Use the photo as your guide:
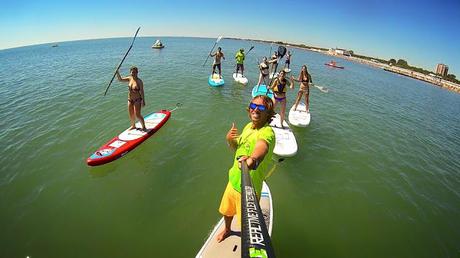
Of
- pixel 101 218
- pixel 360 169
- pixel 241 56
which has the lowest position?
pixel 101 218

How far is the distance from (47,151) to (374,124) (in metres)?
18.8

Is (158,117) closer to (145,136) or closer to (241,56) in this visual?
(145,136)

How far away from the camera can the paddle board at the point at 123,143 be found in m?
8.11

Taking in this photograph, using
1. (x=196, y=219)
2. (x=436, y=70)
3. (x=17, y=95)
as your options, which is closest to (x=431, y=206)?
(x=196, y=219)

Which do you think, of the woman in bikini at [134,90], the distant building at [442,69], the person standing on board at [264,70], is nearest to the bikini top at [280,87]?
the woman in bikini at [134,90]

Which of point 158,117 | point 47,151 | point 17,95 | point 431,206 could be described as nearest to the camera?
point 431,206

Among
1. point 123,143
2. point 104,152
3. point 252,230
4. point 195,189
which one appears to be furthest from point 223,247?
point 123,143

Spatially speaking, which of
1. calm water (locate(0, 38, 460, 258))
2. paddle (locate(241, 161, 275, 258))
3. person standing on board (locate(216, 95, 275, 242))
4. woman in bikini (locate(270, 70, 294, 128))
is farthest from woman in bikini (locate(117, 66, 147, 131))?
paddle (locate(241, 161, 275, 258))

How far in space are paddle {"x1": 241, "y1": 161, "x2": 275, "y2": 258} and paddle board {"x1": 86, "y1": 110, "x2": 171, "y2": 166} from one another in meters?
7.65

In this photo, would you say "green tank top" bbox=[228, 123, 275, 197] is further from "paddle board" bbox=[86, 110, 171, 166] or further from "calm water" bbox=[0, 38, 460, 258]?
"paddle board" bbox=[86, 110, 171, 166]

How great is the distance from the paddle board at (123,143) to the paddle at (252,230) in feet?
25.1

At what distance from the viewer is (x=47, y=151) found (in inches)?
362

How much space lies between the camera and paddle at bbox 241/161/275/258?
5.13ft

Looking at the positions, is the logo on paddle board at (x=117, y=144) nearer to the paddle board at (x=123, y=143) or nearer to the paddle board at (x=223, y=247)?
the paddle board at (x=123, y=143)
